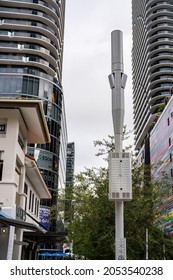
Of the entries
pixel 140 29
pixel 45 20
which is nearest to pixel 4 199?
pixel 45 20

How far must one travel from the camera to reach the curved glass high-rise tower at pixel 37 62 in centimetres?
6445

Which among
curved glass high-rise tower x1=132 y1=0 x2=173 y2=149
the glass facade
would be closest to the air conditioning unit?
the glass facade

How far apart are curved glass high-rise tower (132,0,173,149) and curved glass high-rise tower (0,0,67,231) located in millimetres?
36745

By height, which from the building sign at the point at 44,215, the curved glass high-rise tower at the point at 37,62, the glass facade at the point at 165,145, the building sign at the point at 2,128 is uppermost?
the curved glass high-rise tower at the point at 37,62

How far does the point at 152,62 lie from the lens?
4181 inches

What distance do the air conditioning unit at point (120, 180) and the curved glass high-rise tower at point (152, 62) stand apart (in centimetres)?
8755

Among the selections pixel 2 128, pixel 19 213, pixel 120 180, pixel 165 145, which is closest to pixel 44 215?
pixel 165 145

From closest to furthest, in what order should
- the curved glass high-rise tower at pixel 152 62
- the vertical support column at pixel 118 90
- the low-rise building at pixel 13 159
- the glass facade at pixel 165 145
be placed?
1. the vertical support column at pixel 118 90
2. the low-rise building at pixel 13 159
3. the glass facade at pixel 165 145
4. the curved glass high-rise tower at pixel 152 62

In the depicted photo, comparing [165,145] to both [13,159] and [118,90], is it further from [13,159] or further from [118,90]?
[118,90]

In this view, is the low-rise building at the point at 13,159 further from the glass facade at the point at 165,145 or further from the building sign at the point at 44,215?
the building sign at the point at 44,215

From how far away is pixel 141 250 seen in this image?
1761cm

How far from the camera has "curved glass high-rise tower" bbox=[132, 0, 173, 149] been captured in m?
103

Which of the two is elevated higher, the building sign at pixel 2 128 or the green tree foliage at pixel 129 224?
the building sign at pixel 2 128

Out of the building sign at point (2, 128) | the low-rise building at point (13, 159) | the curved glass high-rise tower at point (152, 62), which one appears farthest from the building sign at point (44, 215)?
the curved glass high-rise tower at point (152, 62)
